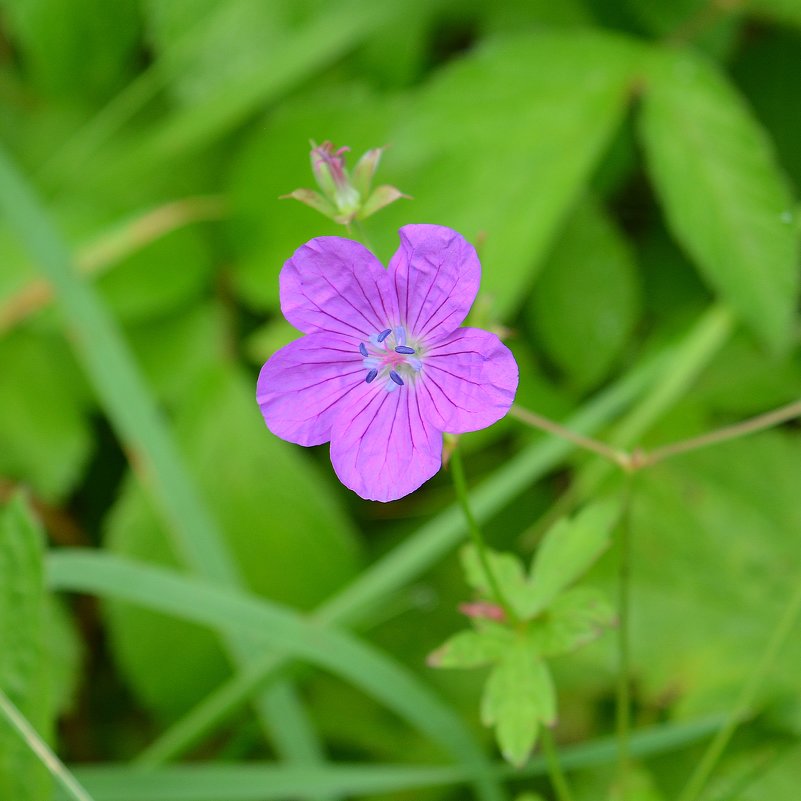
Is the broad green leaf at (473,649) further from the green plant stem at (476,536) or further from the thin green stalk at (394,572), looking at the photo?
the thin green stalk at (394,572)

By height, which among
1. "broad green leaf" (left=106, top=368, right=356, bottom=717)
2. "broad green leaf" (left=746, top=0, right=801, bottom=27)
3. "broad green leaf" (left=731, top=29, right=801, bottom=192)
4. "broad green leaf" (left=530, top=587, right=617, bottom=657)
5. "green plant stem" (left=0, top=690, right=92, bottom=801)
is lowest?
"broad green leaf" (left=530, top=587, right=617, bottom=657)

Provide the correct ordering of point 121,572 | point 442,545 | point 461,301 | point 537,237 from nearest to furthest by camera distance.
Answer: point 461,301
point 121,572
point 442,545
point 537,237

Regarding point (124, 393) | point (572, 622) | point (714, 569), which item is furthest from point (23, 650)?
point (714, 569)

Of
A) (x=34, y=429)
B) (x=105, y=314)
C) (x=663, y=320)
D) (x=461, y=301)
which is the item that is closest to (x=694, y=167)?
(x=663, y=320)

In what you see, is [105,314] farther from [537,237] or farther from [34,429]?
[537,237]

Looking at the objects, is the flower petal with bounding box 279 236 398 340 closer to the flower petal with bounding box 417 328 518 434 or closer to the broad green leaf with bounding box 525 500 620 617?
the flower petal with bounding box 417 328 518 434

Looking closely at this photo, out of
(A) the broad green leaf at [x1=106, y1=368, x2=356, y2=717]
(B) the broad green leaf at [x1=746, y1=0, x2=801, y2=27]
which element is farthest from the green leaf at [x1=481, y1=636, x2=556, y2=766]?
(B) the broad green leaf at [x1=746, y1=0, x2=801, y2=27]
